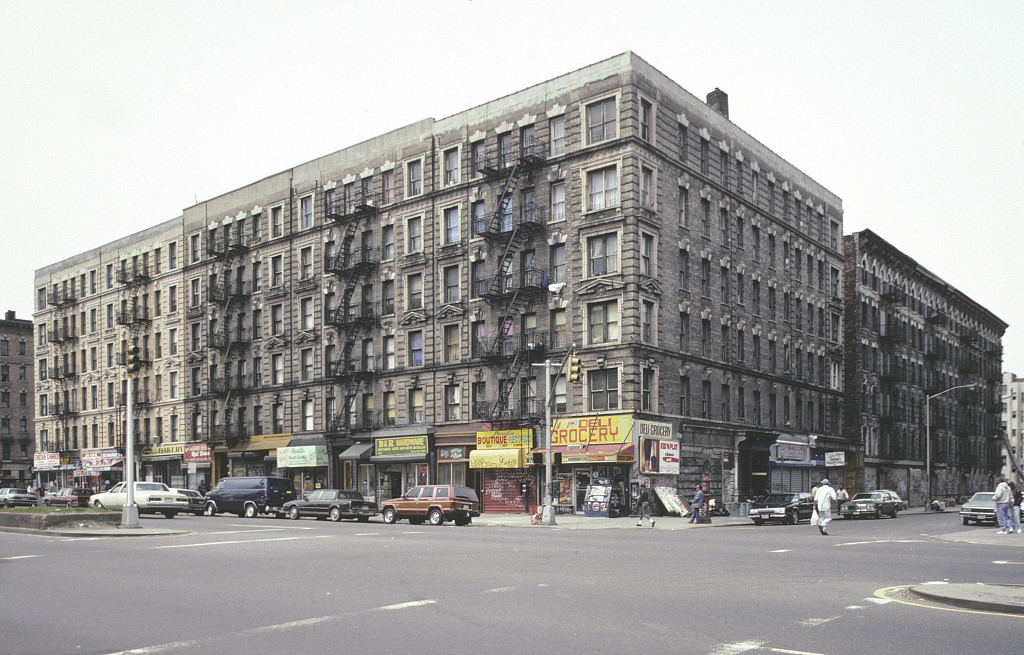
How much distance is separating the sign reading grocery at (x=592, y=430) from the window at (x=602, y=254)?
6689mm

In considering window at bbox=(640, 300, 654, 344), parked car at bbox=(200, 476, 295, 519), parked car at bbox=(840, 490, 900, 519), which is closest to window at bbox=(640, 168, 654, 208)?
window at bbox=(640, 300, 654, 344)

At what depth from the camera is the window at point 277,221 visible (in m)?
57.2

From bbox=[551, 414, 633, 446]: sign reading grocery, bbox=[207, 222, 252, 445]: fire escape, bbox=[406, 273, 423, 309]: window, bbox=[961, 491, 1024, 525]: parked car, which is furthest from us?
bbox=[207, 222, 252, 445]: fire escape

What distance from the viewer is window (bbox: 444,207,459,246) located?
4750 centimetres

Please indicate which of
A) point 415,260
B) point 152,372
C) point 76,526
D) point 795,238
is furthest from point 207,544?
point 152,372

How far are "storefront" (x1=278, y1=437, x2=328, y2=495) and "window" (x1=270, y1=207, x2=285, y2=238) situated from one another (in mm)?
13314

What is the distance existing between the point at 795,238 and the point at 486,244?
71.4ft

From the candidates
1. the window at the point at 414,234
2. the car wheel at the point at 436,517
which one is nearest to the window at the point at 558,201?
the window at the point at 414,234

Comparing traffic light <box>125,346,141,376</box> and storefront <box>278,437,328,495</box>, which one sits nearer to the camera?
traffic light <box>125,346,141,376</box>

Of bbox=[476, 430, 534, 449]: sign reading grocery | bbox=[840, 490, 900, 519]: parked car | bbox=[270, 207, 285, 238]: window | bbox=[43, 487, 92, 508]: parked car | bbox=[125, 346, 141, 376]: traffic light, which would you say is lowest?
bbox=[840, 490, 900, 519]: parked car

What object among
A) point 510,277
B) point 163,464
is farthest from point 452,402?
point 163,464

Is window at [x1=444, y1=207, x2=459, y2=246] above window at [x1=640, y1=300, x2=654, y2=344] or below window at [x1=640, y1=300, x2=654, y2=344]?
above

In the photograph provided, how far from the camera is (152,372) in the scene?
221 ft

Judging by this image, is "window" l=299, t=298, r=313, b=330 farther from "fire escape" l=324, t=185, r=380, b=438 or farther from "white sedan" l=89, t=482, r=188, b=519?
"white sedan" l=89, t=482, r=188, b=519
